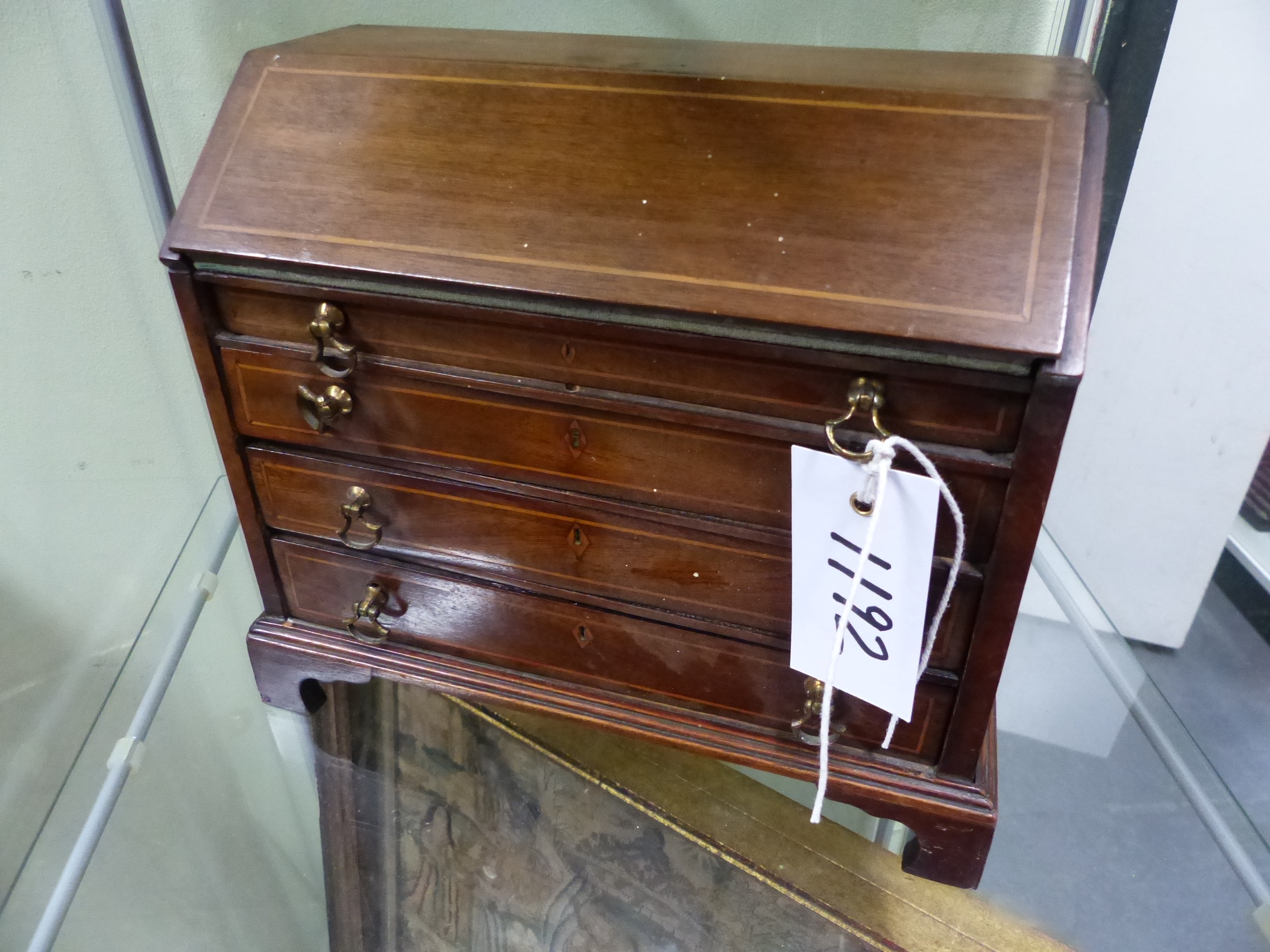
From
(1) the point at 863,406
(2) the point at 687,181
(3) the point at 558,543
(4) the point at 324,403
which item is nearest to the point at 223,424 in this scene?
(4) the point at 324,403

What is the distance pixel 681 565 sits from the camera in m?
0.80

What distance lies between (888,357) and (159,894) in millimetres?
973

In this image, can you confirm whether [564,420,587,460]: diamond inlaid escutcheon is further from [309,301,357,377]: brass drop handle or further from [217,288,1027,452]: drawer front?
[309,301,357,377]: brass drop handle

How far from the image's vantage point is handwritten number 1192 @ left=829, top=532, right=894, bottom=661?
0.69 metres

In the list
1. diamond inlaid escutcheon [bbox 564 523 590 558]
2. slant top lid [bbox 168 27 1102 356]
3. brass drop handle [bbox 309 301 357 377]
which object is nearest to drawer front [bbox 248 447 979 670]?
diamond inlaid escutcheon [bbox 564 523 590 558]

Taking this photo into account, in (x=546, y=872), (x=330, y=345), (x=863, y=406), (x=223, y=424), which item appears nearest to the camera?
(x=863, y=406)

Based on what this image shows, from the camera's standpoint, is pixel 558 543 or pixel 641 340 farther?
pixel 558 543

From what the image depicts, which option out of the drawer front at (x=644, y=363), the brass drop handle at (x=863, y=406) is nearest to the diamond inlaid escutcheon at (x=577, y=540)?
the drawer front at (x=644, y=363)

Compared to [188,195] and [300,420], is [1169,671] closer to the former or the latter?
[300,420]

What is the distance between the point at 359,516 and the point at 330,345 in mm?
188

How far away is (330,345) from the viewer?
76 centimetres

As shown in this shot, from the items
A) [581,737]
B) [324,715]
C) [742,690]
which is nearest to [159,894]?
[324,715]

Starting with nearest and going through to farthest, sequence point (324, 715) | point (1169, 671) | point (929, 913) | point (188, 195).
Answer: point (188, 195) → point (929, 913) → point (324, 715) → point (1169, 671)

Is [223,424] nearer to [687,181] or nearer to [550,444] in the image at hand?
[550,444]
